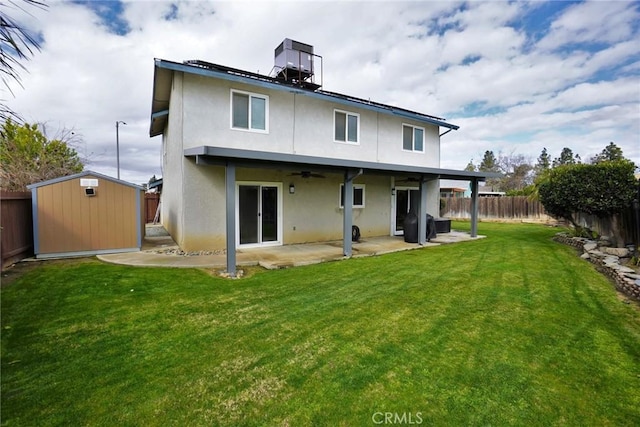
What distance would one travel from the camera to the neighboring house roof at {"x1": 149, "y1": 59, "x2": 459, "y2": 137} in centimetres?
820

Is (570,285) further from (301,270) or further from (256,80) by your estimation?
(256,80)

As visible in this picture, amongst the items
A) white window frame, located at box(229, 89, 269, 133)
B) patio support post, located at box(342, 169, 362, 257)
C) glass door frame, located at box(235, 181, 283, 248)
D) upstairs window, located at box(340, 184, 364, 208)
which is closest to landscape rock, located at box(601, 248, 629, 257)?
patio support post, located at box(342, 169, 362, 257)

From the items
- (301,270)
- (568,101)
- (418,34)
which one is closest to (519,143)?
(568,101)

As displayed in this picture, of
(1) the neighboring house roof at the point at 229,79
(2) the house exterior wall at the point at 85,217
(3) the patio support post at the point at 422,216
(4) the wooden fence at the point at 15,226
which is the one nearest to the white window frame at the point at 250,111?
(1) the neighboring house roof at the point at 229,79

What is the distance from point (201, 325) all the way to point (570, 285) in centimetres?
715

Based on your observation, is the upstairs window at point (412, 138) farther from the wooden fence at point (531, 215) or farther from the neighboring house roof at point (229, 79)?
the wooden fence at point (531, 215)

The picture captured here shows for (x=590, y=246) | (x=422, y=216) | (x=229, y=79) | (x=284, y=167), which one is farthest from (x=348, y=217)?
(x=590, y=246)

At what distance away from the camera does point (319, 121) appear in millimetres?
11008

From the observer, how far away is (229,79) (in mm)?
8734

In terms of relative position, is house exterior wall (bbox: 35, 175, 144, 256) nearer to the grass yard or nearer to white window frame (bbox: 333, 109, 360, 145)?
the grass yard

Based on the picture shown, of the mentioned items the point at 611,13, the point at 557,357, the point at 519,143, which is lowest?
the point at 557,357

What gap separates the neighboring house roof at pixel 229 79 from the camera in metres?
8.20
